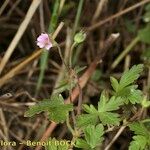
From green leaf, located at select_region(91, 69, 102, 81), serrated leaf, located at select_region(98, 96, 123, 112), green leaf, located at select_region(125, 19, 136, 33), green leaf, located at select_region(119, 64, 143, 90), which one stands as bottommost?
serrated leaf, located at select_region(98, 96, 123, 112)

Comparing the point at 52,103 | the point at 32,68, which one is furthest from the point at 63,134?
the point at 52,103

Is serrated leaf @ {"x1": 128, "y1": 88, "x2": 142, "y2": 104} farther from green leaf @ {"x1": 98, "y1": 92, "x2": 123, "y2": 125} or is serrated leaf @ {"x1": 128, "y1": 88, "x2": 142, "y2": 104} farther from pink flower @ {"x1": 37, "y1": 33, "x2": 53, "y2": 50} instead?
pink flower @ {"x1": 37, "y1": 33, "x2": 53, "y2": 50}

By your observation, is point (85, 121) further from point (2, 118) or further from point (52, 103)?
point (2, 118)

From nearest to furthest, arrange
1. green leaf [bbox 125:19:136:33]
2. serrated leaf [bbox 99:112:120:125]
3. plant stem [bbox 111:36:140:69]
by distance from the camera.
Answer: serrated leaf [bbox 99:112:120:125] < plant stem [bbox 111:36:140:69] < green leaf [bbox 125:19:136:33]

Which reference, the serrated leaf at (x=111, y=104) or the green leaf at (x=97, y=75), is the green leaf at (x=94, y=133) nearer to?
the serrated leaf at (x=111, y=104)

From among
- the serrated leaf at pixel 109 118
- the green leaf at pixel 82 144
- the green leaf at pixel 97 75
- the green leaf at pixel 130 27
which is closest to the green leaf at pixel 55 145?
the green leaf at pixel 82 144

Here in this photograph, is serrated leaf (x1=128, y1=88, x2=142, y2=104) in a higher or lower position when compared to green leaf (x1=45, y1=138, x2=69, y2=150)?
higher

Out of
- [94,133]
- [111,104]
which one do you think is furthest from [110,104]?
[94,133]

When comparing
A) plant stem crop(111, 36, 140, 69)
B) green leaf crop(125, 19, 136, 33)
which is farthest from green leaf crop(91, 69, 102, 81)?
green leaf crop(125, 19, 136, 33)
